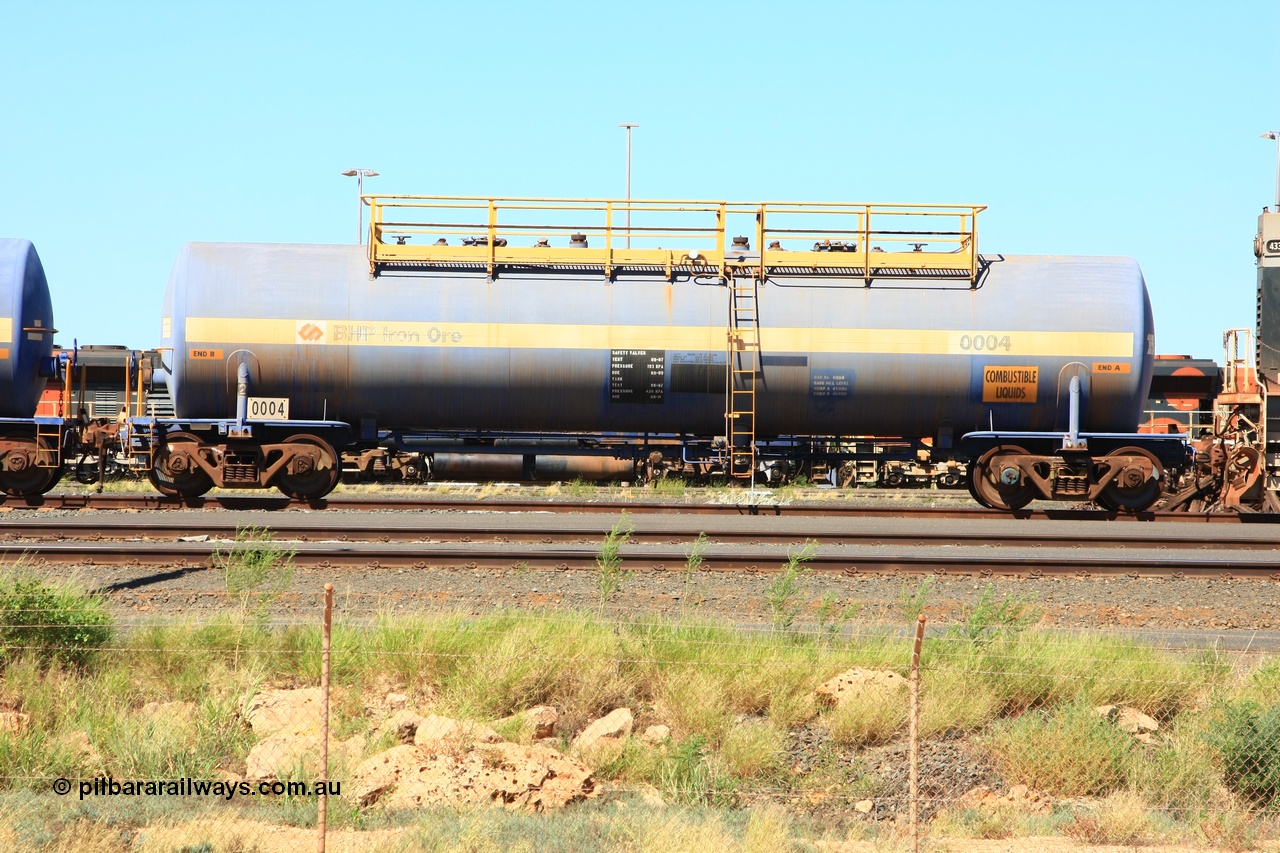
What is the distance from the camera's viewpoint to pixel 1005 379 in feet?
57.1

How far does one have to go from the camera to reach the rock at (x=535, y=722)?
7.45 meters

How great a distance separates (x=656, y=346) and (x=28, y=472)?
10.8 meters

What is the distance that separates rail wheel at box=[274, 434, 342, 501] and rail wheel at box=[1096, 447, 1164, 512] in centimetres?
1237

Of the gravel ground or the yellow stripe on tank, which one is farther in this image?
the yellow stripe on tank

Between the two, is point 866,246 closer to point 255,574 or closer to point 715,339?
point 715,339

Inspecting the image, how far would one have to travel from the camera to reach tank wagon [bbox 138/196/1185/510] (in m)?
17.1

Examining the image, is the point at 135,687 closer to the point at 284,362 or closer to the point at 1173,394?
the point at 284,362

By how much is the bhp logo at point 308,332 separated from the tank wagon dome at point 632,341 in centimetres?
2

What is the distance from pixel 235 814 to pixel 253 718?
133 centimetres

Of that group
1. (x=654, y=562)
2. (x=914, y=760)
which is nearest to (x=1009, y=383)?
(x=654, y=562)

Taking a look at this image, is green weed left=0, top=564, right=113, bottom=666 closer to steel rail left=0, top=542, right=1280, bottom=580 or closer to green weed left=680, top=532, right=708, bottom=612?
steel rail left=0, top=542, right=1280, bottom=580

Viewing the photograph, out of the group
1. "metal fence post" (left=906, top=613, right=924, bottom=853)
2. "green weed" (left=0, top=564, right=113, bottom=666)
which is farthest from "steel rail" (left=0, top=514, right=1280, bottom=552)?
"metal fence post" (left=906, top=613, right=924, bottom=853)

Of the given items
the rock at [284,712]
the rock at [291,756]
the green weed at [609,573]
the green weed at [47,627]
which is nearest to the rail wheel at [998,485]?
the green weed at [609,573]

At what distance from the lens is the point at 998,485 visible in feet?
58.4
